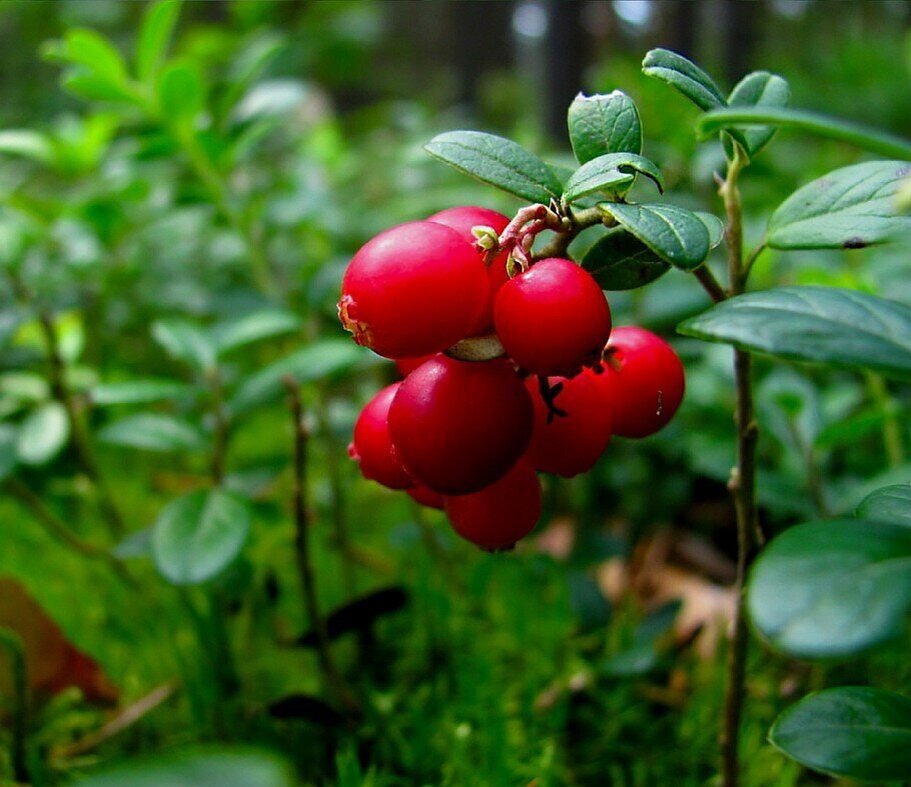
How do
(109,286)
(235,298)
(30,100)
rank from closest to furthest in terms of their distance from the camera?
1. (235,298)
2. (109,286)
3. (30,100)

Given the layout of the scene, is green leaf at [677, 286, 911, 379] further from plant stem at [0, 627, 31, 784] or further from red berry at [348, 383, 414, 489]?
plant stem at [0, 627, 31, 784]

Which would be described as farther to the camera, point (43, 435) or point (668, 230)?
point (43, 435)

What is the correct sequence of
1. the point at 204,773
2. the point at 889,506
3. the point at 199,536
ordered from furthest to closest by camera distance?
the point at 199,536 < the point at 889,506 < the point at 204,773

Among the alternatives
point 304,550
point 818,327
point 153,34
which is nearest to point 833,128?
point 818,327

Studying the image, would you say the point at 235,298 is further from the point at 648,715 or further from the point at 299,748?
the point at 648,715

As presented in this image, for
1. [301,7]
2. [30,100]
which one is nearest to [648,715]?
[301,7]

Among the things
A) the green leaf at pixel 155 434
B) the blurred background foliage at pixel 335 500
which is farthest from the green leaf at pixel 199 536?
the green leaf at pixel 155 434

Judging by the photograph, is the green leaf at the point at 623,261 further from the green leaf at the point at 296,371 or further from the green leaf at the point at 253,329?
the green leaf at the point at 253,329

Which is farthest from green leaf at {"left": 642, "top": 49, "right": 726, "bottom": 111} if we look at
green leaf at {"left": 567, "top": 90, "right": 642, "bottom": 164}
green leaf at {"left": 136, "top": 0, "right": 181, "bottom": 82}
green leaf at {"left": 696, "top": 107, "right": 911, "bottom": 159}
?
green leaf at {"left": 136, "top": 0, "right": 181, "bottom": 82}

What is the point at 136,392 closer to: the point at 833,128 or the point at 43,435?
the point at 43,435
